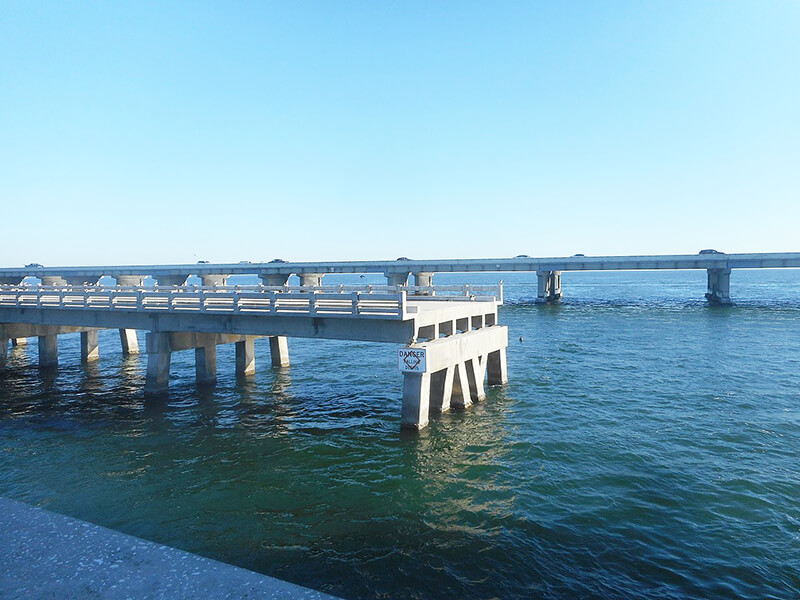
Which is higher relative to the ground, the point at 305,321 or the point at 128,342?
the point at 305,321

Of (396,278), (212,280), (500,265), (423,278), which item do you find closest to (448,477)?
(212,280)

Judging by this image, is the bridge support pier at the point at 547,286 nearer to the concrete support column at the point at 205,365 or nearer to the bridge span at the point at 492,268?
the bridge span at the point at 492,268

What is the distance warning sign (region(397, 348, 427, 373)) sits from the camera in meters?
18.8

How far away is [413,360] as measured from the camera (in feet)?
62.1

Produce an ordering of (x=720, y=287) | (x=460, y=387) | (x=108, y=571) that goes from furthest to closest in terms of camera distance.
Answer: (x=720, y=287)
(x=460, y=387)
(x=108, y=571)

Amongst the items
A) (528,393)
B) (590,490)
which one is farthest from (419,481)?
(528,393)

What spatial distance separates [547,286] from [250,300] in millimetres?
74640

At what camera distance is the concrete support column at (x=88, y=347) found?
35.6 metres

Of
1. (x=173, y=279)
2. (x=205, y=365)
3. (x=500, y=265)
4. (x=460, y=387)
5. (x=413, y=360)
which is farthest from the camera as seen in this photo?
(x=500, y=265)

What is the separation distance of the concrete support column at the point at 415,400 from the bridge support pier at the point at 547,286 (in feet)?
235

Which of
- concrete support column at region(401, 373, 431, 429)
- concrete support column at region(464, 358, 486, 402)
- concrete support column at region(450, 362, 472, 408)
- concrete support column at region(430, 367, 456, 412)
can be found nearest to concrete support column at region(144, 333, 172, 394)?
concrete support column at region(401, 373, 431, 429)

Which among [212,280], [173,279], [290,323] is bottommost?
[290,323]

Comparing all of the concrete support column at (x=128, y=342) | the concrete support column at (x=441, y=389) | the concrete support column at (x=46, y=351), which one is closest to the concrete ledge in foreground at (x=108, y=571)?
the concrete support column at (x=441, y=389)

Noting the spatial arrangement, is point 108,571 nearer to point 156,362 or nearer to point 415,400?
point 415,400
